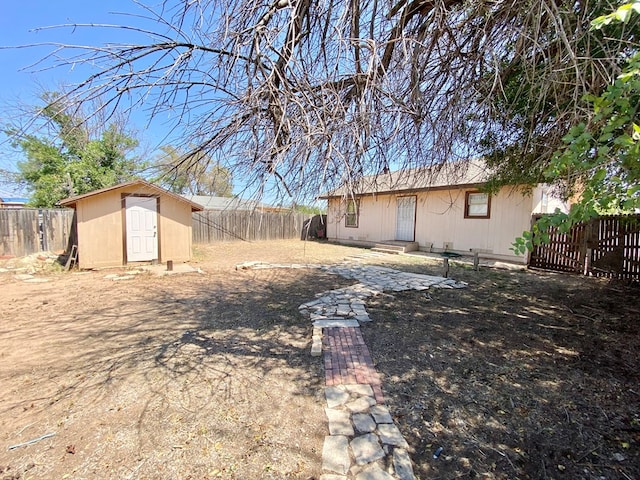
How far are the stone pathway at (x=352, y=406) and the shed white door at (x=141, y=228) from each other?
630 cm

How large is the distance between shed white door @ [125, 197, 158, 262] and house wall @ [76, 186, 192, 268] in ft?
0.49

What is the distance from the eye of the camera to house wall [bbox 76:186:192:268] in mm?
8078

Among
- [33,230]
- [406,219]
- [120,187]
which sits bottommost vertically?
[33,230]

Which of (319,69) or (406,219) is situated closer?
(319,69)

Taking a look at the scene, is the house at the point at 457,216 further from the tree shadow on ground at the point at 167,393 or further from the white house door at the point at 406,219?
the tree shadow on ground at the point at 167,393

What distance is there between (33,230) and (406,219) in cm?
1306

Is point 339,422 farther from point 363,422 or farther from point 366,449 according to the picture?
point 366,449

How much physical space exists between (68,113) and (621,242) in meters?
9.54

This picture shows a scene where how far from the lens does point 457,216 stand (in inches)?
428

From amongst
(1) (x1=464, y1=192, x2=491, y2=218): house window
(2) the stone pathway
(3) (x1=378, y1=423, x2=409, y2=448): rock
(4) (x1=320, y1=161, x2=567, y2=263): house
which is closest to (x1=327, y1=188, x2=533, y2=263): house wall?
(4) (x1=320, y1=161, x2=567, y2=263): house

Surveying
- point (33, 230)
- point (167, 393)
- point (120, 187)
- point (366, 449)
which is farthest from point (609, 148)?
point (33, 230)

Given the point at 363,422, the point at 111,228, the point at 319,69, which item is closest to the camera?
the point at 363,422

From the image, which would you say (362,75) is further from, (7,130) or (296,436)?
(296,436)

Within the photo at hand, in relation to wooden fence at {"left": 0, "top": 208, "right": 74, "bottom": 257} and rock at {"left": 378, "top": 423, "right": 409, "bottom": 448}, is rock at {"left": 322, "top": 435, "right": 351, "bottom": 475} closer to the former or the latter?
rock at {"left": 378, "top": 423, "right": 409, "bottom": 448}
